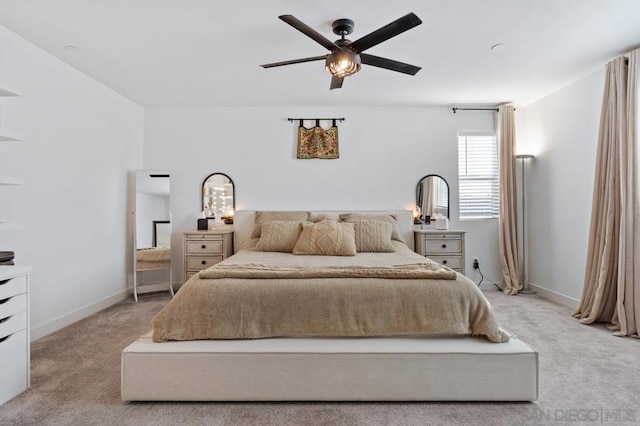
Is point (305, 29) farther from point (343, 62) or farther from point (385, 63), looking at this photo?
point (385, 63)

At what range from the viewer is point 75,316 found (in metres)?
3.42

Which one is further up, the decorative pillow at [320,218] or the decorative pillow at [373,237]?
the decorative pillow at [320,218]

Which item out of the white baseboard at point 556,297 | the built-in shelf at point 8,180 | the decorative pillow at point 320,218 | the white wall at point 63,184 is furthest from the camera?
the decorative pillow at point 320,218

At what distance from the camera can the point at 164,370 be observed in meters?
1.88

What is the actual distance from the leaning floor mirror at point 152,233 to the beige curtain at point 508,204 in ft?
14.0

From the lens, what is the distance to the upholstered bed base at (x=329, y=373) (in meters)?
1.88

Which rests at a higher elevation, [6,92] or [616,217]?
[6,92]

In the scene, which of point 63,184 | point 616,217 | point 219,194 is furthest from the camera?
point 219,194

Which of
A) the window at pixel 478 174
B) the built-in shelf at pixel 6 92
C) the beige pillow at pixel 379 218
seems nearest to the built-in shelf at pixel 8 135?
the built-in shelf at pixel 6 92

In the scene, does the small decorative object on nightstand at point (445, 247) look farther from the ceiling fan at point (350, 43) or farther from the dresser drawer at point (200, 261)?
the dresser drawer at point (200, 261)

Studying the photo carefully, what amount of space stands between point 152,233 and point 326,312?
3.26 metres

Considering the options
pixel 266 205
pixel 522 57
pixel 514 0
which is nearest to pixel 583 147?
pixel 522 57

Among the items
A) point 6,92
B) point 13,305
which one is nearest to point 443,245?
point 13,305

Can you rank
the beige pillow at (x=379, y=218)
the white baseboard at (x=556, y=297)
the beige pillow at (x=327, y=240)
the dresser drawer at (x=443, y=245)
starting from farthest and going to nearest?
the dresser drawer at (x=443, y=245)
the beige pillow at (x=379, y=218)
the white baseboard at (x=556, y=297)
the beige pillow at (x=327, y=240)
